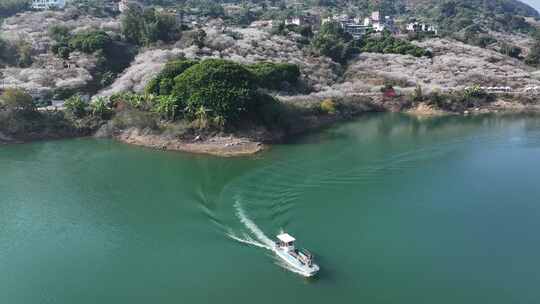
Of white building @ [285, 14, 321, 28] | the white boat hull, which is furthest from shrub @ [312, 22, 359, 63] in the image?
the white boat hull

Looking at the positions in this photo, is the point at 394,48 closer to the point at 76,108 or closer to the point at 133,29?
the point at 133,29

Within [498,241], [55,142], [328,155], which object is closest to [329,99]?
[328,155]

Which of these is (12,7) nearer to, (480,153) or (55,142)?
(55,142)

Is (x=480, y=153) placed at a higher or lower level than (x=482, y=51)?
lower

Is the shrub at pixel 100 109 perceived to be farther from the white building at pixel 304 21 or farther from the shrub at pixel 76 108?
the white building at pixel 304 21

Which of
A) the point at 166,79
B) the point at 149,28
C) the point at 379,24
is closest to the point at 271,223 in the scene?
the point at 166,79
